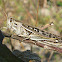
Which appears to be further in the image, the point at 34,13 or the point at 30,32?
the point at 34,13

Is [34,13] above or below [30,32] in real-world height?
above

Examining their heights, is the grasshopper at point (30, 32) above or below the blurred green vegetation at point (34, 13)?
below

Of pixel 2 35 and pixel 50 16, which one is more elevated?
pixel 50 16

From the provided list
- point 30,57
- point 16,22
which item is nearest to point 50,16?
point 16,22

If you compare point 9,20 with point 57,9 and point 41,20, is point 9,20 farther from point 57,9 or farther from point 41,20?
Result: point 57,9

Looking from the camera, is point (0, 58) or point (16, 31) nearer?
point (0, 58)

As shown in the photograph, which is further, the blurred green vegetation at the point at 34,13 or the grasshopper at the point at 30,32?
the blurred green vegetation at the point at 34,13

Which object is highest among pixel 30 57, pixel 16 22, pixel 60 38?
pixel 16 22

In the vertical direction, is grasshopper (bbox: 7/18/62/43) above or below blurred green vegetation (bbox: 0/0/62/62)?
below
